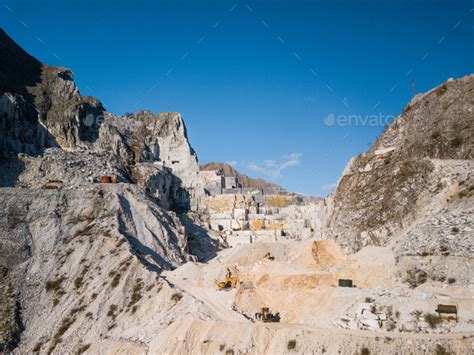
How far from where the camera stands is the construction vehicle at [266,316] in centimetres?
3228

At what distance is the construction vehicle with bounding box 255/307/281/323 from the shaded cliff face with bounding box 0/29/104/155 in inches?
1735

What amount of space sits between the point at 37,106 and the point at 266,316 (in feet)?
195

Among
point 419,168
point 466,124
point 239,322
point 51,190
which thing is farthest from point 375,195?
point 51,190

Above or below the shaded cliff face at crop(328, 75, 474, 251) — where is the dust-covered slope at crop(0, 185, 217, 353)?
below

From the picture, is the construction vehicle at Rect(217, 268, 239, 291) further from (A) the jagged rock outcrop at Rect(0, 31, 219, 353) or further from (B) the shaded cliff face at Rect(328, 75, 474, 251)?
(B) the shaded cliff face at Rect(328, 75, 474, 251)

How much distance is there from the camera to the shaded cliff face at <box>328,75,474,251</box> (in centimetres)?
4147

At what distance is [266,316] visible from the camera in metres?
32.4

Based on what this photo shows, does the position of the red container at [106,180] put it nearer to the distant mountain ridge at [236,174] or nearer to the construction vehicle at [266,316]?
the construction vehicle at [266,316]

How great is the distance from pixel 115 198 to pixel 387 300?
3346 cm

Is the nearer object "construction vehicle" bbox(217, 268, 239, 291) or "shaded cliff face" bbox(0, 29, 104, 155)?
"construction vehicle" bbox(217, 268, 239, 291)

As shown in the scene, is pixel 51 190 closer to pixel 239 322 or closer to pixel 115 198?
pixel 115 198

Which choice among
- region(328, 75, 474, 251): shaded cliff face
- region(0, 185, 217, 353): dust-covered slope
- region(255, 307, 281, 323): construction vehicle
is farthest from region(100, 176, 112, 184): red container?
region(255, 307, 281, 323): construction vehicle

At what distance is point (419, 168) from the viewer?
147ft

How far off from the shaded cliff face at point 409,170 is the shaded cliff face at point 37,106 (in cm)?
4394
